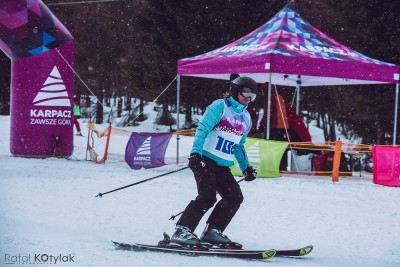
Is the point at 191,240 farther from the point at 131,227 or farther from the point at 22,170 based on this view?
the point at 22,170

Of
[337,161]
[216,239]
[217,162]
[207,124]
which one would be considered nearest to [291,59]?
[337,161]

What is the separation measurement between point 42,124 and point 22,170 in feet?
8.33

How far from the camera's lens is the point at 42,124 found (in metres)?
13.6

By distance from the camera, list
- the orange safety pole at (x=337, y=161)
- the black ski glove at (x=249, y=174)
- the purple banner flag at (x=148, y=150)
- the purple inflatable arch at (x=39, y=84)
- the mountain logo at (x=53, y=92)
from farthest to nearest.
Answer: the mountain logo at (x=53, y=92), the purple inflatable arch at (x=39, y=84), the purple banner flag at (x=148, y=150), the orange safety pole at (x=337, y=161), the black ski glove at (x=249, y=174)

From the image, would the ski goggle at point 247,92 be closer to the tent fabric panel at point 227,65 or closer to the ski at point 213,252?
the ski at point 213,252

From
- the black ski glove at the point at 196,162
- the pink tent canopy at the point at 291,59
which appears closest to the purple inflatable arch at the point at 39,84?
the pink tent canopy at the point at 291,59

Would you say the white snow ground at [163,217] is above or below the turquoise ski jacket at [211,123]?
below

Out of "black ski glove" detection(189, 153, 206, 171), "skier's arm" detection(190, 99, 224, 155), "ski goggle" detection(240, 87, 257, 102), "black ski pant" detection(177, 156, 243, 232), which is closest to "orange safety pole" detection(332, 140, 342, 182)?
"black ski pant" detection(177, 156, 243, 232)

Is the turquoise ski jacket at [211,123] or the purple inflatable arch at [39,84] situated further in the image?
the purple inflatable arch at [39,84]

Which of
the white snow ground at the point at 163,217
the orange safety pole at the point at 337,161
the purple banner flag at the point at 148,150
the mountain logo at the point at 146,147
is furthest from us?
the mountain logo at the point at 146,147

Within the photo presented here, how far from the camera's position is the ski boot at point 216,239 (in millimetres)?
5008

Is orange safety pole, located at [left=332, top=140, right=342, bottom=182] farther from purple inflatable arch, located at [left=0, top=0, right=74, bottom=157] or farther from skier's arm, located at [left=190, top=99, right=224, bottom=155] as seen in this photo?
skier's arm, located at [left=190, top=99, right=224, bottom=155]

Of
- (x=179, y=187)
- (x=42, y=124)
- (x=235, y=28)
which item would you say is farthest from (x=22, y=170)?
(x=235, y=28)

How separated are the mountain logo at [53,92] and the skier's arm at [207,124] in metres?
9.47
